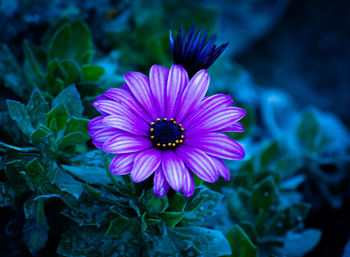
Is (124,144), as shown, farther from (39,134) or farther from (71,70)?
(71,70)

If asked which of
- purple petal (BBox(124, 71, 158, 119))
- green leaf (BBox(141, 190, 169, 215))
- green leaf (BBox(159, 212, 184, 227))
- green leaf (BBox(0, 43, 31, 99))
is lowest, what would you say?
green leaf (BBox(159, 212, 184, 227))

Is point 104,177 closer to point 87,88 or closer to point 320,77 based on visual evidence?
point 87,88

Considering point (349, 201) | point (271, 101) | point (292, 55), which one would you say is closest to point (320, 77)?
point (292, 55)

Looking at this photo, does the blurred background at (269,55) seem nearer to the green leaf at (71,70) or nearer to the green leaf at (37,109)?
the green leaf at (71,70)

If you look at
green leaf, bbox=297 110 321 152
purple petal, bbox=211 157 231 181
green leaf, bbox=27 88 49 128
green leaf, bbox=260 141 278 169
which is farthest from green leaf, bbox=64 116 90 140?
green leaf, bbox=297 110 321 152

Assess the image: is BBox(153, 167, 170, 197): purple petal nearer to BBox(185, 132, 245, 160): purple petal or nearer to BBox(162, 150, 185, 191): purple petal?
BBox(162, 150, 185, 191): purple petal

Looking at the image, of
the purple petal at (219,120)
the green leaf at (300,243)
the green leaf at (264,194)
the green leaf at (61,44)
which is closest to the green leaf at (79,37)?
the green leaf at (61,44)

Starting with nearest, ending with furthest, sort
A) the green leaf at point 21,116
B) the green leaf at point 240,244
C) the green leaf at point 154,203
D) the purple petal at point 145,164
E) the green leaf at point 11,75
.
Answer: the purple petal at point 145,164 < the green leaf at point 154,203 < the green leaf at point 21,116 < the green leaf at point 240,244 < the green leaf at point 11,75
